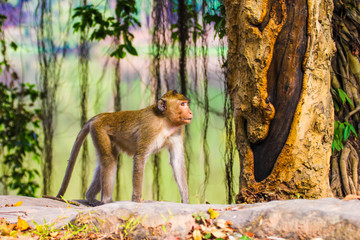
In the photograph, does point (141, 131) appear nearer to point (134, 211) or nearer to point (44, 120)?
point (134, 211)

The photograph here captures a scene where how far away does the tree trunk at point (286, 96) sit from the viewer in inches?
136

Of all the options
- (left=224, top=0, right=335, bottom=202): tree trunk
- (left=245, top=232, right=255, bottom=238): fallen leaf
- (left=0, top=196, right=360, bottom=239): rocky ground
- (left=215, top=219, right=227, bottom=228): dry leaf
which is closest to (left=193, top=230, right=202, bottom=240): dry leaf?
(left=0, top=196, right=360, bottom=239): rocky ground

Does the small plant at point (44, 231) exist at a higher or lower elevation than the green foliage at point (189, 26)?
lower

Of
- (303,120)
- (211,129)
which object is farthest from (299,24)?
(211,129)

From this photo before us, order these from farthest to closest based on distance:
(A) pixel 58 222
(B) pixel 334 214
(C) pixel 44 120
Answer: (C) pixel 44 120, (A) pixel 58 222, (B) pixel 334 214

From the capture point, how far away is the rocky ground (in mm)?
2434

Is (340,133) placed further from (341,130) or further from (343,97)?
(343,97)

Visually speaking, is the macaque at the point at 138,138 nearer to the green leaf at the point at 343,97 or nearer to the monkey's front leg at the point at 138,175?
the monkey's front leg at the point at 138,175

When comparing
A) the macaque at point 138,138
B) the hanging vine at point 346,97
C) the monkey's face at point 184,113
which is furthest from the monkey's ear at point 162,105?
the hanging vine at point 346,97

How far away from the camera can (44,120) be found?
6.29 m

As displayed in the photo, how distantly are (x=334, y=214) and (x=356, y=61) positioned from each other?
251 cm

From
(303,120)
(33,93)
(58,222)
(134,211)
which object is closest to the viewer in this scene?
(134,211)

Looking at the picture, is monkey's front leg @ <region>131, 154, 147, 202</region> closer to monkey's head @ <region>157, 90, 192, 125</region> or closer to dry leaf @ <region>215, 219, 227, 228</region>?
monkey's head @ <region>157, 90, 192, 125</region>

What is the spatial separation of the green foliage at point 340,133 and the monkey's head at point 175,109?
1.45 m
